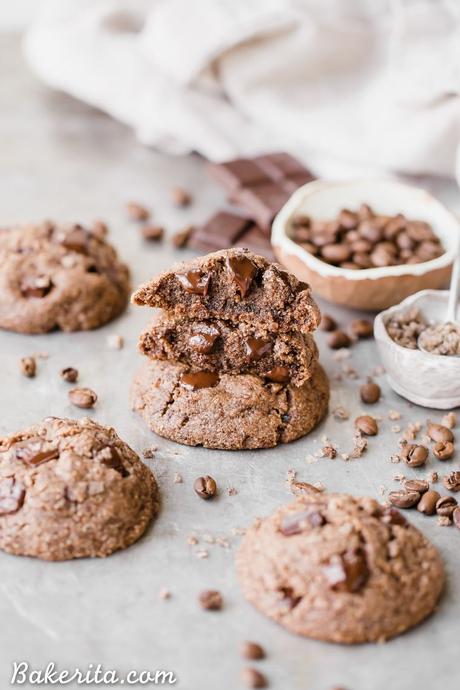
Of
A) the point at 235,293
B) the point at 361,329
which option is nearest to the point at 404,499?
the point at 235,293

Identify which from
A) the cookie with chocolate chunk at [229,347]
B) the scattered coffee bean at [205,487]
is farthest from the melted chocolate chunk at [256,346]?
the scattered coffee bean at [205,487]

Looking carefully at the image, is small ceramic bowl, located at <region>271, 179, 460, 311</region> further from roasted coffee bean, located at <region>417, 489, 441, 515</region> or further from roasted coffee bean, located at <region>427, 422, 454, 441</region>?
roasted coffee bean, located at <region>417, 489, 441, 515</region>

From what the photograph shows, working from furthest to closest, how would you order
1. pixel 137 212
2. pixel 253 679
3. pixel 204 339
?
1. pixel 137 212
2. pixel 204 339
3. pixel 253 679

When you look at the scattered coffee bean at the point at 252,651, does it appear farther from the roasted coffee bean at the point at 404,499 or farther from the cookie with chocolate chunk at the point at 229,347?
the cookie with chocolate chunk at the point at 229,347

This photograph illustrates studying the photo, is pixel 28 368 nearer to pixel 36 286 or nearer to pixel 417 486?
pixel 36 286

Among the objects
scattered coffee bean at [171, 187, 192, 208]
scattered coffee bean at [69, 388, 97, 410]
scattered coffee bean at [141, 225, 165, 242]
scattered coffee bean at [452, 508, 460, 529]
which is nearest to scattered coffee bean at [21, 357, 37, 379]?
scattered coffee bean at [69, 388, 97, 410]

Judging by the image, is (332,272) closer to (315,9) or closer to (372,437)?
(372,437)
